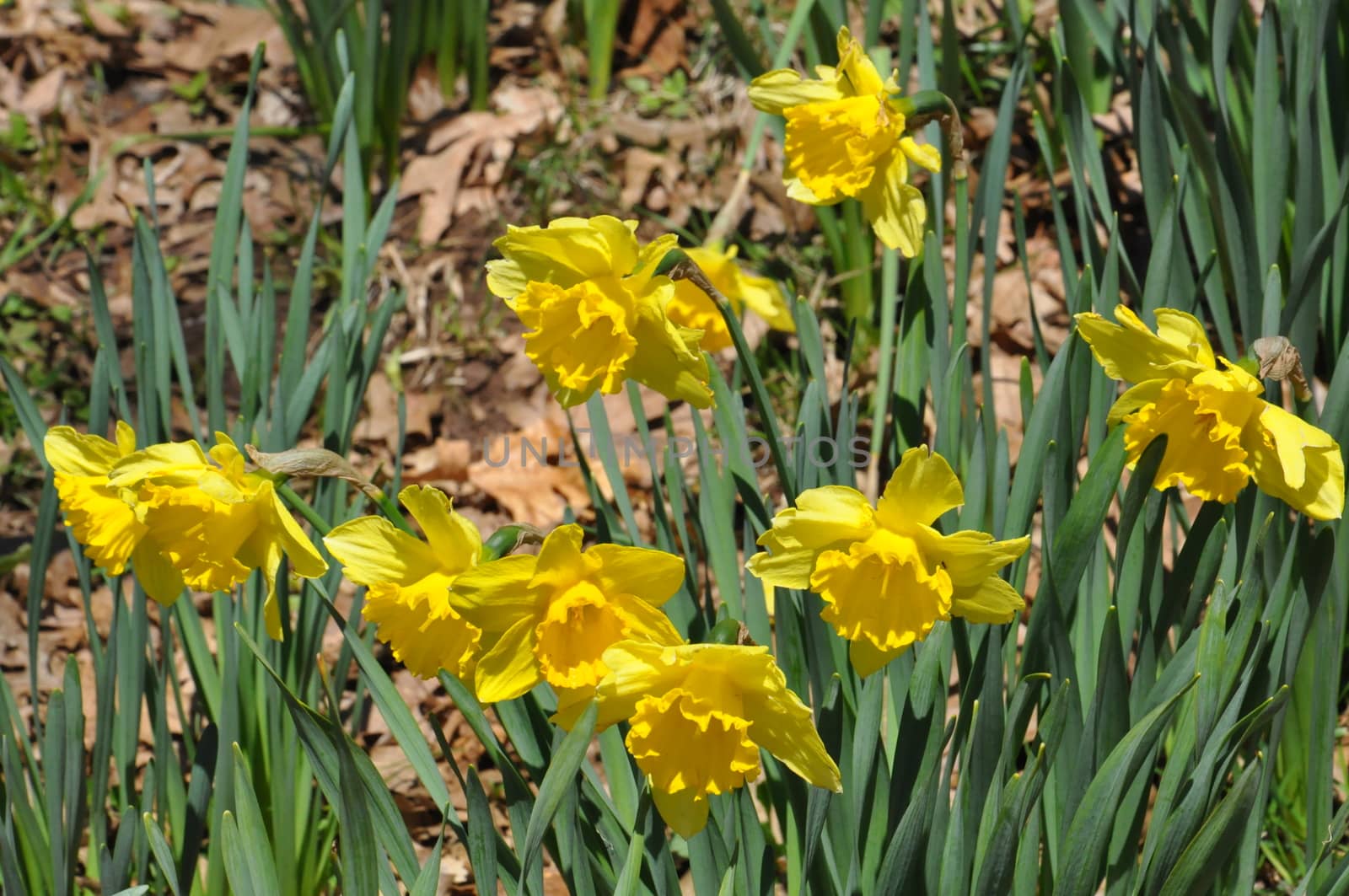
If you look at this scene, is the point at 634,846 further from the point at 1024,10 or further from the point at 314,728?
the point at 1024,10

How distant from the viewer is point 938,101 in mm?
1568

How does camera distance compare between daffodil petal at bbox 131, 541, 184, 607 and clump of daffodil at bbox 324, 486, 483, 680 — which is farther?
daffodil petal at bbox 131, 541, 184, 607

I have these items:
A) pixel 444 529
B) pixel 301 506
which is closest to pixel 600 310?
pixel 444 529

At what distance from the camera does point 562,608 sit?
1.16 metres

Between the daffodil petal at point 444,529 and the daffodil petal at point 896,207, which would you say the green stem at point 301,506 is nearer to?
the daffodil petal at point 444,529

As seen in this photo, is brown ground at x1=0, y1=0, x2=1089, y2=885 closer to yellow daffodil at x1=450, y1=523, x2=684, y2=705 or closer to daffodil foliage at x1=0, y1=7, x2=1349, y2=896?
daffodil foliage at x1=0, y1=7, x2=1349, y2=896

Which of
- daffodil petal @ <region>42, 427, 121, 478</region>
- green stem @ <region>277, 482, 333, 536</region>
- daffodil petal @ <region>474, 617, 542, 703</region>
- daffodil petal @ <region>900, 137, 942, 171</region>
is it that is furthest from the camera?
daffodil petal @ <region>900, 137, 942, 171</region>

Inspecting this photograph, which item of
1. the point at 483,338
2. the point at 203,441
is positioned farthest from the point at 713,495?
Result: the point at 483,338

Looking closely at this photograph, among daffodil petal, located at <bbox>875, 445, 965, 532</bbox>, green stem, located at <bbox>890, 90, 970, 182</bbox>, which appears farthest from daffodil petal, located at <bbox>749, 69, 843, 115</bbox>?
daffodil petal, located at <bbox>875, 445, 965, 532</bbox>

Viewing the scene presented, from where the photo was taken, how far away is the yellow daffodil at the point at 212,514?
1.27 meters

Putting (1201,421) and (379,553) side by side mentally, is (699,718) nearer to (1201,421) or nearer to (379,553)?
(379,553)

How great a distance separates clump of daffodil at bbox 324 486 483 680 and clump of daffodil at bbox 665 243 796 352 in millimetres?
498

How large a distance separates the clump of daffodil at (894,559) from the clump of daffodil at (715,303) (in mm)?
445

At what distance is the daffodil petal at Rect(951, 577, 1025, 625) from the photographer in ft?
3.94
